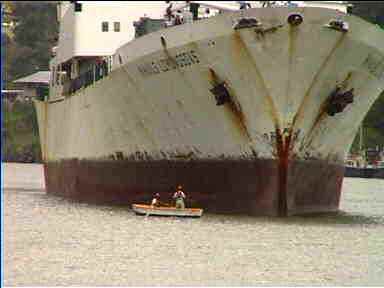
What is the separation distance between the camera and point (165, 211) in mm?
32875

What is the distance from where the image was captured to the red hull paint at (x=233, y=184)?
32.1 metres

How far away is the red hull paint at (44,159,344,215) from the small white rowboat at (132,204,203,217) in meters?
0.82

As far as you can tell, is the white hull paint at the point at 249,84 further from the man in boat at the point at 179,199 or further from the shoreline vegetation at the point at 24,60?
the shoreline vegetation at the point at 24,60

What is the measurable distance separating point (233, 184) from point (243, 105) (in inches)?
76.4

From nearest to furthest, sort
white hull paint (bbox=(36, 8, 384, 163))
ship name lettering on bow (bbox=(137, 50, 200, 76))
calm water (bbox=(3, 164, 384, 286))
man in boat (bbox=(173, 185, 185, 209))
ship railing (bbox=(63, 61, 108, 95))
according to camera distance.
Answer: calm water (bbox=(3, 164, 384, 286)), white hull paint (bbox=(36, 8, 384, 163)), ship name lettering on bow (bbox=(137, 50, 200, 76)), man in boat (bbox=(173, 185, 185, 209)), ship railing (bbox=(63, 61, 108, 95))

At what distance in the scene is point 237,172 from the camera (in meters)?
32.2

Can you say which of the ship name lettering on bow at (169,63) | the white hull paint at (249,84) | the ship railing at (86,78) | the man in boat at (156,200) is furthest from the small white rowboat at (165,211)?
the ship railing at (86,78)

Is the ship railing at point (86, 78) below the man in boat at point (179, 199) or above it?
above

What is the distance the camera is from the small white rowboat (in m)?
32.2

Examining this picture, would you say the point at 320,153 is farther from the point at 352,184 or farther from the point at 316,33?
the point at 352,184

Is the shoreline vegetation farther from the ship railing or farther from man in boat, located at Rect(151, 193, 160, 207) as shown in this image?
man in boat, located at Rect(151, 193, 160, 207)

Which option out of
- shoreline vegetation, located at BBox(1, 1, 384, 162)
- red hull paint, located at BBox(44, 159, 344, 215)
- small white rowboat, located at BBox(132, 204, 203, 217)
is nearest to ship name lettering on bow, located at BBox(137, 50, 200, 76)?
red hull paint, located at BBox(44, 159, 344, 215)

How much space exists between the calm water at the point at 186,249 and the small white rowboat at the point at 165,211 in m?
0.22

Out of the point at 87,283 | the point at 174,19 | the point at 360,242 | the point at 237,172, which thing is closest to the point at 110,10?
the point at 174,19
